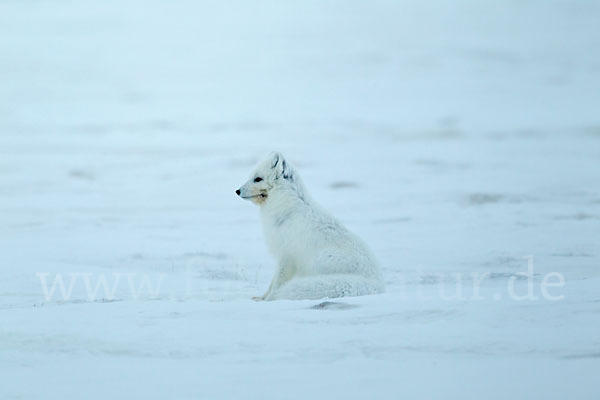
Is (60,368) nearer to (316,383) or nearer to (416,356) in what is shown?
(316,383)

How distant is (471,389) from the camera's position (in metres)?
3.42

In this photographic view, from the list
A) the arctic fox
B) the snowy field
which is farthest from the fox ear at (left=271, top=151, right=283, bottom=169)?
the snowy field

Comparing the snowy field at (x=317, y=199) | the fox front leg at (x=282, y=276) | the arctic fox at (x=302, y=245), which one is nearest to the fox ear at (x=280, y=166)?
the arctic fox at (x=302, y=245)

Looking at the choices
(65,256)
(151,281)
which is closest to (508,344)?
(151,281)

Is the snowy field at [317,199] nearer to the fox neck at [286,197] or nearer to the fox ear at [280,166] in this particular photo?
the fox neck at [286,197]

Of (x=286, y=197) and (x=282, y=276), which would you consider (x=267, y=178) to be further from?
(x=282, y=276)

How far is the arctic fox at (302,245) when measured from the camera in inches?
204

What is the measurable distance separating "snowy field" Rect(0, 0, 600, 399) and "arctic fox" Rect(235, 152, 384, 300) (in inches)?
15.6

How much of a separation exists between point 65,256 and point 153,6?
49.3 meters

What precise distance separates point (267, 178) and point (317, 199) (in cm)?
737

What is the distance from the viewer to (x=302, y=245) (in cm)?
568

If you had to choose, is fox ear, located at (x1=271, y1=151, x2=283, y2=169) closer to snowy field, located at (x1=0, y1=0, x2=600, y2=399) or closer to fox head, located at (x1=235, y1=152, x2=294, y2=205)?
fox head, located at (x1=235, y1=152, x2=294, y2=205)

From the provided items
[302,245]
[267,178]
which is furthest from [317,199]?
[302,245]

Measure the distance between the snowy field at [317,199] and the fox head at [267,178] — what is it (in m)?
0.83
